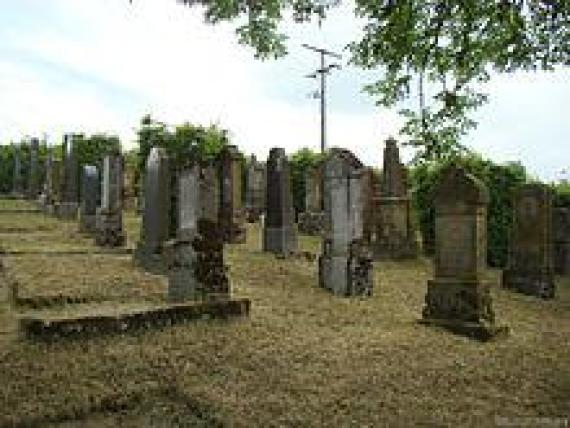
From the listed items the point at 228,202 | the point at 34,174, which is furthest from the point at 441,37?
the point at 34,174

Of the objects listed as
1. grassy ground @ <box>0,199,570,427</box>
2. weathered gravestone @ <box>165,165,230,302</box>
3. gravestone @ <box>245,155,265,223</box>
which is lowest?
grassy ground @ <box>0,199,570,427</box>

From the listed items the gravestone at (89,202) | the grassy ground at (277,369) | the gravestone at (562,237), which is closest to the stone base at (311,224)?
the gravestone at (562,237)

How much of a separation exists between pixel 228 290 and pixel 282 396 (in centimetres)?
299

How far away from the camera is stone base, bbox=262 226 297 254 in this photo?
14.2 meters

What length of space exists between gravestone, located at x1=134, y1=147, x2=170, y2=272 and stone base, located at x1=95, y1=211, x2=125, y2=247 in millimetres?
2829

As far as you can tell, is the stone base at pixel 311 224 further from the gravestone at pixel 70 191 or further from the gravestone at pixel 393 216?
the gravestone at pixel 70 191

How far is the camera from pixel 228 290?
354 inches

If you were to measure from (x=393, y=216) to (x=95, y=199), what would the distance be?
7.09m

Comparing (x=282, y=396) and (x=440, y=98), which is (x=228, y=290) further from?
(x=440, y=98)

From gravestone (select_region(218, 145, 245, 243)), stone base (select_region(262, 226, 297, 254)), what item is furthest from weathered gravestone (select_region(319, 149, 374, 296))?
gravestone (select_region(218, 145, 245, 243))

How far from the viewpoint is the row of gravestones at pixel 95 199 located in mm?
14328

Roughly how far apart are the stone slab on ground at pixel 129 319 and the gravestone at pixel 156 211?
2.95 metres

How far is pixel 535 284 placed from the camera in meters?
14.3

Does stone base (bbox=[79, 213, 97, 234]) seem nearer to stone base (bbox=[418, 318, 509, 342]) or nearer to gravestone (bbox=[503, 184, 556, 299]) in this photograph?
stone base (bbox=[418, 318, 509, 342])
